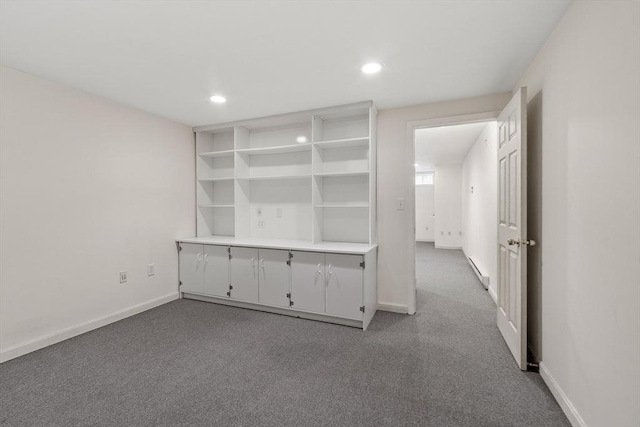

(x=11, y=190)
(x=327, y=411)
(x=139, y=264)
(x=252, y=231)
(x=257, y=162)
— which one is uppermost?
(x=257, y=162)

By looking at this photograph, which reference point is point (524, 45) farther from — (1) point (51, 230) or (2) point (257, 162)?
(1) point (51, 230)

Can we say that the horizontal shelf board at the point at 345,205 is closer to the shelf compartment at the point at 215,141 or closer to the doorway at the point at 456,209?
the doorway at the point at 456,209

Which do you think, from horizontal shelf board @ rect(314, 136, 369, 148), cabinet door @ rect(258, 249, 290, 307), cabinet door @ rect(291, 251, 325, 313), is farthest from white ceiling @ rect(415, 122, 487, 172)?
cabinet door @ rect(258, 249, 290, 307)

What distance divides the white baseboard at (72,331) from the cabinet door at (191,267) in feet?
0.98

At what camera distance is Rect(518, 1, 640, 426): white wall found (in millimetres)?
1172

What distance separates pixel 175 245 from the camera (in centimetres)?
387

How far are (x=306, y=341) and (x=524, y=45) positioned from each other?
292cm

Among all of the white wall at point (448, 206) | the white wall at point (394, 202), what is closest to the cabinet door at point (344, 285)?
the white wall at point (394, 202)

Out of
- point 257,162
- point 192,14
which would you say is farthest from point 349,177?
point 192,14

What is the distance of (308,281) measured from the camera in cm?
314

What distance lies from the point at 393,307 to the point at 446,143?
3.79 m

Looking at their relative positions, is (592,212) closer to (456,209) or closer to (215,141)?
(215,141)

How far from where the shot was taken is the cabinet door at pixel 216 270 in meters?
3.60

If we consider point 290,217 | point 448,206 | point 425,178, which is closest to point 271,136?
point 290,217
